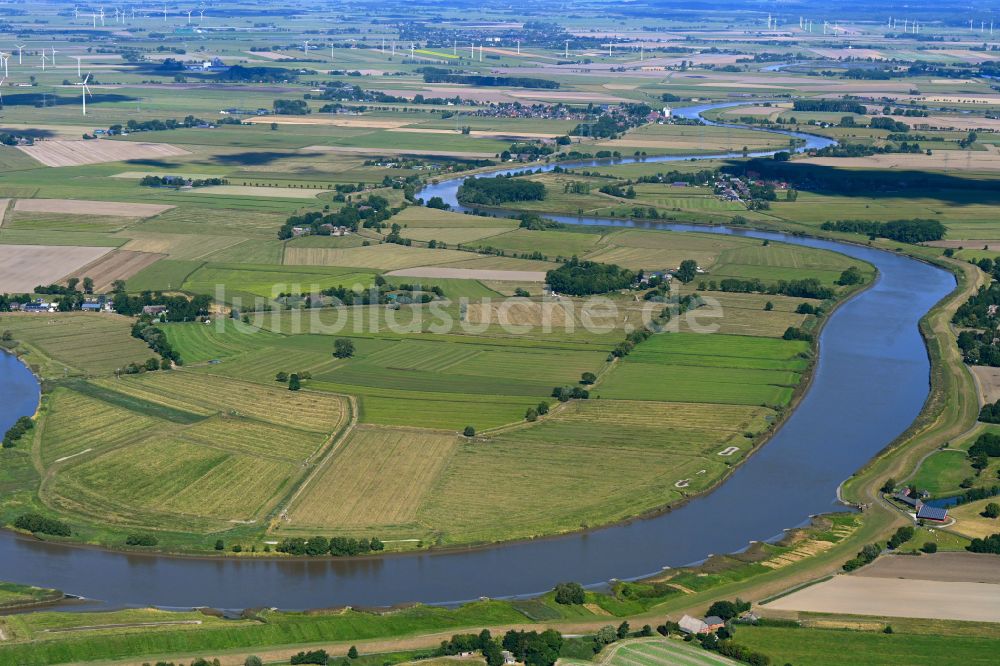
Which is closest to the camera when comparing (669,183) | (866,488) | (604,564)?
(604,564)

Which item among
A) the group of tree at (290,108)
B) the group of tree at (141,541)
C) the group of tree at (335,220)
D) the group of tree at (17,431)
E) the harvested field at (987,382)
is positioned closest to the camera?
the group of tree at (141,541)

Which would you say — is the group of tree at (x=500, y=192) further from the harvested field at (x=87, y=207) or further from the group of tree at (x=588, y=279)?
the group of tree at (x=588, y=279)

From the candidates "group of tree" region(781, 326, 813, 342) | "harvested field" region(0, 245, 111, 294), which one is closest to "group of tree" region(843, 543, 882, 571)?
"group of tree" region(781, 326, 813, 342)

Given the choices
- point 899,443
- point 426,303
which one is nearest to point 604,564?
point 899,443

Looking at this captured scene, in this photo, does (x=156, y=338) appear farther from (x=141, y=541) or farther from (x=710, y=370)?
(x=710, y=370)

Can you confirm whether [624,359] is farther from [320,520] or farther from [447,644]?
[447,644]

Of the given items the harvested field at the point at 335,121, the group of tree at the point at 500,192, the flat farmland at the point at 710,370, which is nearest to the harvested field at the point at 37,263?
the group of tree at the point at 500,192
